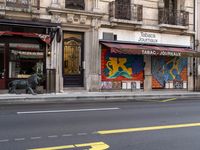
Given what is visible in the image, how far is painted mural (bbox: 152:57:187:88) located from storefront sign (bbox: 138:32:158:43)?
1201 mm

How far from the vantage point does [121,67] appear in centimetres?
2106

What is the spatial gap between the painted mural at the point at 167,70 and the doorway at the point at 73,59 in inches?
208

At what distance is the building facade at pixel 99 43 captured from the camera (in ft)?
58.7

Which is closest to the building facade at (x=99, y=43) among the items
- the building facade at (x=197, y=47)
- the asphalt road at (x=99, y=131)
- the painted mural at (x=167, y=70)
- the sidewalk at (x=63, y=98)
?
the painted mural at (x=167, y=70)

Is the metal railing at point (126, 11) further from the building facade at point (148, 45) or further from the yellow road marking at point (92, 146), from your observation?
the yellow road marking at point (92, 146)

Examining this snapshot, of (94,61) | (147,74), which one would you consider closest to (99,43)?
(94,61)

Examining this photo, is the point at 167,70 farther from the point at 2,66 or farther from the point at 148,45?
the point at 2,66

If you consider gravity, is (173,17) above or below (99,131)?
above

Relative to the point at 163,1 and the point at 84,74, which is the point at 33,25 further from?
the point at 163,1

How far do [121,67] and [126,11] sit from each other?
140 inches

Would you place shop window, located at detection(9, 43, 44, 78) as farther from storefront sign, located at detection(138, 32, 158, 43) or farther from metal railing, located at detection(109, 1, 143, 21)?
storefront sign, located at detection(138, 32, 158, 43)

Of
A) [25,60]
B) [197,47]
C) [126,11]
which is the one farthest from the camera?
[197,47]

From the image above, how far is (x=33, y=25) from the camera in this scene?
58.3 feet

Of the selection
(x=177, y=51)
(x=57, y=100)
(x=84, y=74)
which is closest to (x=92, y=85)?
(x=84, y=74)
